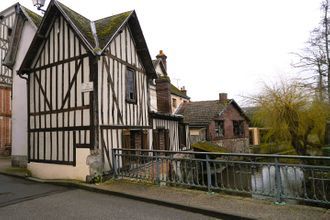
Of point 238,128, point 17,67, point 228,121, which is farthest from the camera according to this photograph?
point 238,128

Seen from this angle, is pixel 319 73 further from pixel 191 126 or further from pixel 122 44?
pixel 122 44

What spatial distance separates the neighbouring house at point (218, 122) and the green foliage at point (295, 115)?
21.3 ft

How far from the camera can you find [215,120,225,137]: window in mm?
22556

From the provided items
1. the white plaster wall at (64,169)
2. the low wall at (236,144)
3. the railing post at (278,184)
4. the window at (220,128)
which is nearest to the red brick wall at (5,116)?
the white plaster wall at (64,169)

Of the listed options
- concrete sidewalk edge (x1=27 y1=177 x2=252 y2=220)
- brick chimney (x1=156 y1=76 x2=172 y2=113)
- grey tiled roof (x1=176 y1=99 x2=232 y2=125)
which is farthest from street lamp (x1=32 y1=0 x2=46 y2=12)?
grey tiled roof (x1=176 y1=99 x2=232 y2=125)

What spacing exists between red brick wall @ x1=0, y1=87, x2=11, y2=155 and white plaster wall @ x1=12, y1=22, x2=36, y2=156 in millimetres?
5221

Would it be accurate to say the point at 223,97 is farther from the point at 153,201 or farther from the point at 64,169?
the point at 153,201

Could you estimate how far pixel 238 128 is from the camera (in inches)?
1058

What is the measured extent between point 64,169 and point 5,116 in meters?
10.9

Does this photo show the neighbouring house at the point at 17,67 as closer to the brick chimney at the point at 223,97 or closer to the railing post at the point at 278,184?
the railing post at the point at 278,184

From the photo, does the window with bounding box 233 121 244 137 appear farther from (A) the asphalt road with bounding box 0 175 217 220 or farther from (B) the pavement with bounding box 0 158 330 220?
(A) the asphalt road with bounding box 0 175 217 220

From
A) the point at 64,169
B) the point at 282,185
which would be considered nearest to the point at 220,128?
the point at 64,169

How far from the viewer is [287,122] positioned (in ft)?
44.6

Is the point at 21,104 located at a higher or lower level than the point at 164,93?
lower
